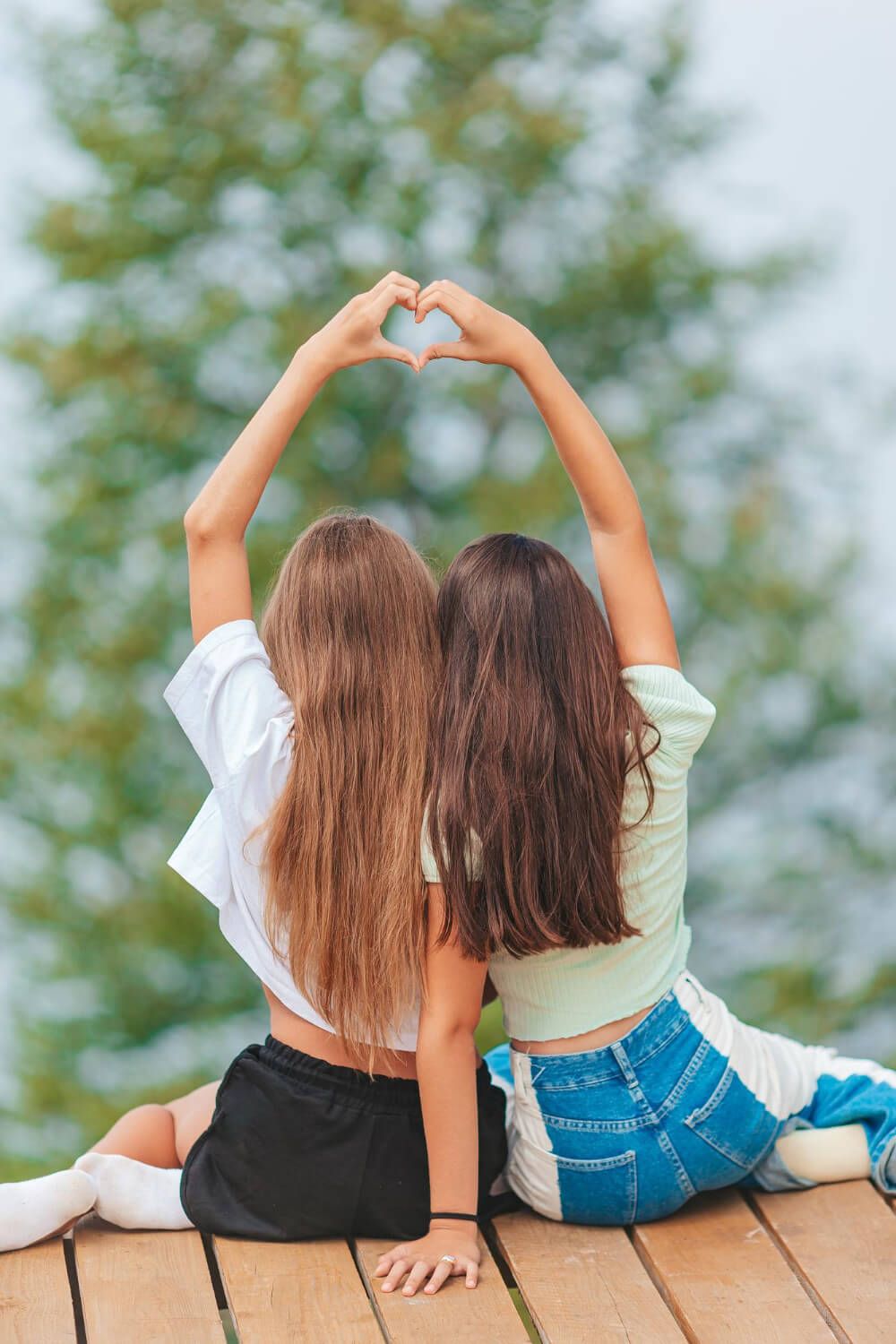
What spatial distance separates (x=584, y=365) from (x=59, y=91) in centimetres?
166

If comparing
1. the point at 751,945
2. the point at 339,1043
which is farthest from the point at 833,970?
the point at 339,1043

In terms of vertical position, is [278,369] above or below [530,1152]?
above

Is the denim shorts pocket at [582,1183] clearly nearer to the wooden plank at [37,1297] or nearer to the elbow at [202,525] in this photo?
the wooden plank at [37,1297]

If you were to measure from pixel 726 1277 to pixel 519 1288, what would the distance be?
0.22 m

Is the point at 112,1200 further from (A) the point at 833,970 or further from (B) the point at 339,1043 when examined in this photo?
(A) the point at 833,970

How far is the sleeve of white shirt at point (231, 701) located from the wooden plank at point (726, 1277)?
2.28 ft

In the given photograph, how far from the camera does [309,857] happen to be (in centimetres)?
Answer: 157

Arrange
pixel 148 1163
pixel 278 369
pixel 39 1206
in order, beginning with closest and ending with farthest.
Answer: pixel 39 1206 < pixel 148 1163 < pixel 278 369

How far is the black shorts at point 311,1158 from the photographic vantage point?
5.39 feet

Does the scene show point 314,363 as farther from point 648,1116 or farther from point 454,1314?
point 454,1314

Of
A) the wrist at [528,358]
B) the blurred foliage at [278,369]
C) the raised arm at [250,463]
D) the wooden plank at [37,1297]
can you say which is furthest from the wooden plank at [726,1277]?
the blurred foliage at [278,369]

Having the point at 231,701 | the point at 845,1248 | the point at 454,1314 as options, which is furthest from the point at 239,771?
the point at 845,1248

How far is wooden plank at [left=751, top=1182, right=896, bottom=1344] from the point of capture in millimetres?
1527

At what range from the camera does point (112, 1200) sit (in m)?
1.68
